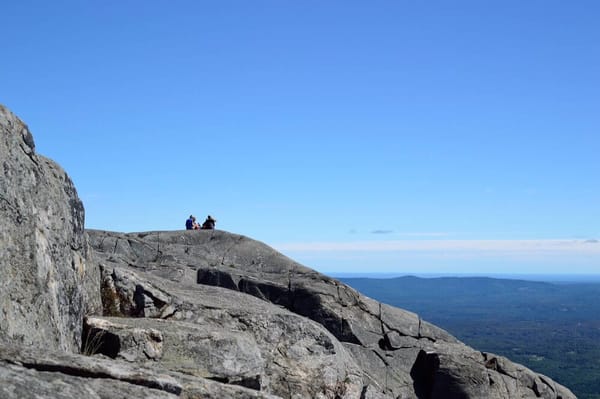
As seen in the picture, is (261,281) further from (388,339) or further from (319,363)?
(319,363)

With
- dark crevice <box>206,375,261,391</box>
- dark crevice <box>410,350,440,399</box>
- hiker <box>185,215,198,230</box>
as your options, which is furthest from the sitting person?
dark crevice <box>206,375,261,391</box>

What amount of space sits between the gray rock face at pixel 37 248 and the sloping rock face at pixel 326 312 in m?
3.35

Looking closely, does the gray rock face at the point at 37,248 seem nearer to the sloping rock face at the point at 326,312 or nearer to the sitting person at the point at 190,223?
the sloping rock face at the point at 326,312

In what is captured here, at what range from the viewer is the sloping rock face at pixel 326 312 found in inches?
674

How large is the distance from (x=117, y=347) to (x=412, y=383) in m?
12.3

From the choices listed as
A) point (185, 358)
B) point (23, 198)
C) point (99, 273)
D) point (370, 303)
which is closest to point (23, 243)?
point (23, 198)

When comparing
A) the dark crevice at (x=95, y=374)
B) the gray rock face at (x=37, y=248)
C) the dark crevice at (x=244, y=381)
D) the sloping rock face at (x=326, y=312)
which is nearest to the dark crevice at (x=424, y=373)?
the sloping rock face at (x=326, y=312)

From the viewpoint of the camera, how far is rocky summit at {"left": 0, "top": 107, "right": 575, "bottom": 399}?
372 inches

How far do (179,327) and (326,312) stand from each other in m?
10.5

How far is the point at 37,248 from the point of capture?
457 inches

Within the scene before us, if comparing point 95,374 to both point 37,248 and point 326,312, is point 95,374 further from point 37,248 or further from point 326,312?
point 326,312

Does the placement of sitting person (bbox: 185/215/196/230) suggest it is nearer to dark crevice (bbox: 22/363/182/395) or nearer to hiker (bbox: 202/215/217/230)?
hiker (bbox: 202/215/217/230)

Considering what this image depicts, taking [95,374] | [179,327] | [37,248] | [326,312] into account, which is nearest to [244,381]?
[179,327]

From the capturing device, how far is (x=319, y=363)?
53.2 feet
